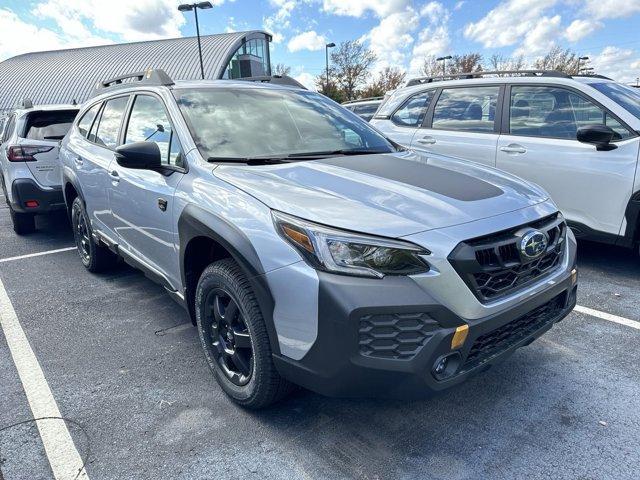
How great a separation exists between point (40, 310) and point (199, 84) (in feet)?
7.73

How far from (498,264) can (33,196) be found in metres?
5.87

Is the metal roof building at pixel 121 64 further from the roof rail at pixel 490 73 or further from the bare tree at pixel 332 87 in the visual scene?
the roof rail at pixel 490 73

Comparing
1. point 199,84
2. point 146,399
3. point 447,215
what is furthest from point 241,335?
point 199,84

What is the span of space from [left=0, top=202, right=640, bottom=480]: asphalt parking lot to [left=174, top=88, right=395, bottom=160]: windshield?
56.2 inches

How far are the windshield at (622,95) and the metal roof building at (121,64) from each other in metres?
42.4

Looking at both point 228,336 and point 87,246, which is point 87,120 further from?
point 228,336

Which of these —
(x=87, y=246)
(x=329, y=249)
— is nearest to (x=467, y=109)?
(x=329, y=249)

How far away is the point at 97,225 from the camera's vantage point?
4.27 meters

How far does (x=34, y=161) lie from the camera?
19.5 ft

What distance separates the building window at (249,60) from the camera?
46844 mm

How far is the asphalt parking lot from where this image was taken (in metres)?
2.13

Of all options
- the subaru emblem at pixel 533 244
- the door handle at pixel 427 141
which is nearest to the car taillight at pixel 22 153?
the door handle at pixel 427 141

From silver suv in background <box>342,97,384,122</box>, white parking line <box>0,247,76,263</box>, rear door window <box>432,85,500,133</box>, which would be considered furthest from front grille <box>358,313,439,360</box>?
silver suv in background <box>342,97,384,122</box>

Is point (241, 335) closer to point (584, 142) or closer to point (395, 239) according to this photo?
point (395, 239)
